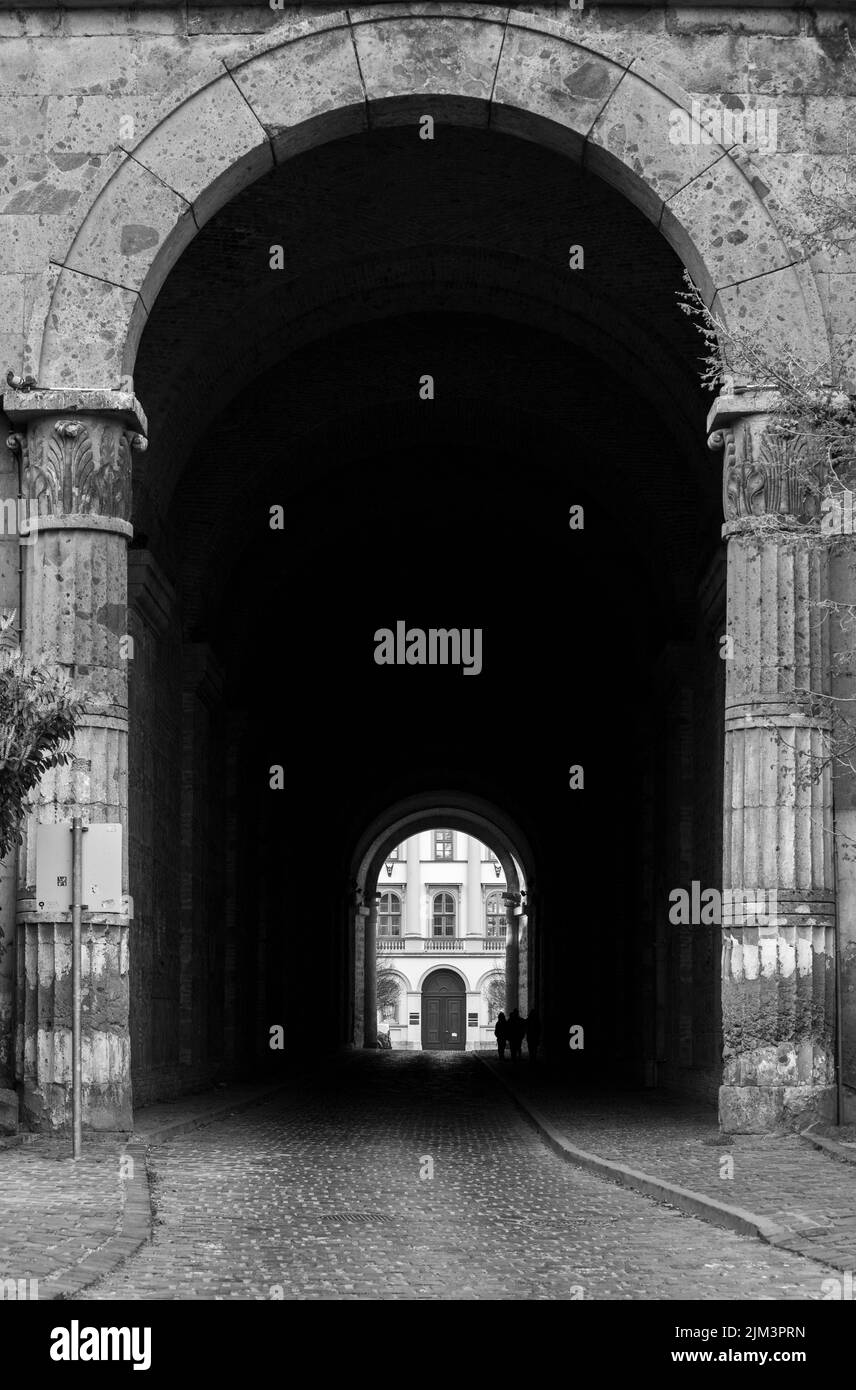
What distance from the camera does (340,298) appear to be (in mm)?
20219

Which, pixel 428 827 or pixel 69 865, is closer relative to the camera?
pixel 69 865

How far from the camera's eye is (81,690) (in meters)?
13.8

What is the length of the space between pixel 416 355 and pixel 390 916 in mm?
64191

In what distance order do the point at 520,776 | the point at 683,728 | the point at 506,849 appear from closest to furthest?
the point at 683,728 < the point at 520,776 < the point at 506,849

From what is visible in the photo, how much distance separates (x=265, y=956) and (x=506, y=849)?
3025 centimetres

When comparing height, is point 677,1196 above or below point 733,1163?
above

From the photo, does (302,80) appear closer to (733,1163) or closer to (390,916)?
(733,1163)

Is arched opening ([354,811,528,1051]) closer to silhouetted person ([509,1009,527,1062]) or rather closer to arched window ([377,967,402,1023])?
arched window ([377,967,402,1023])

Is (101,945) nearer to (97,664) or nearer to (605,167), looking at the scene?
(97,664)

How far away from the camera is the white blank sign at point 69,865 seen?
1259 cm

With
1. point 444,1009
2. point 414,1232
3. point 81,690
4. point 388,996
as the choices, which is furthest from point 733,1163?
point 444,1009

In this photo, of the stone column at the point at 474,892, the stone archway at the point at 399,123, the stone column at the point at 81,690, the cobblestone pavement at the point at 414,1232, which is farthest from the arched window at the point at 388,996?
the stone archway at the point at 399,123

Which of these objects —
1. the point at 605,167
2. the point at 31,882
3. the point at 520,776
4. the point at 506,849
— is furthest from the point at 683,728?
the point at 506,849

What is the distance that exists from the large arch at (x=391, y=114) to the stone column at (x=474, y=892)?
70.1m
